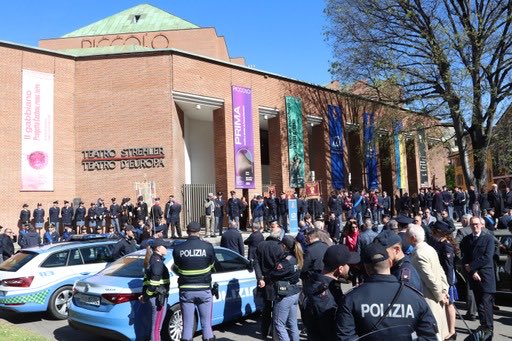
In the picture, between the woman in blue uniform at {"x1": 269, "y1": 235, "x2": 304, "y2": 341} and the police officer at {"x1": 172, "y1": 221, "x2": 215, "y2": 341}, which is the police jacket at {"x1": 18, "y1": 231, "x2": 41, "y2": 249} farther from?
the woman in blue uniform at {"x1": 269, "y1": 235, "x2": 304, "y2": 341}

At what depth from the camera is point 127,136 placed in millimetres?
23594

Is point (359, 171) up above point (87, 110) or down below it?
below

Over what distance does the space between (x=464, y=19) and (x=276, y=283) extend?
2314 cm

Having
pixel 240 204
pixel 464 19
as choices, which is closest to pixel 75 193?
pixel 240 204

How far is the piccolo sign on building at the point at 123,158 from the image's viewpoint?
76.5 ft

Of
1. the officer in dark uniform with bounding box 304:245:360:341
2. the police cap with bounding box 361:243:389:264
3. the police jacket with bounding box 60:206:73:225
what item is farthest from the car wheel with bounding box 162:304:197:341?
the police jacket with bounding box 60:206:73:225

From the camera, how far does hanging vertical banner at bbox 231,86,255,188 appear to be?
2580 cm

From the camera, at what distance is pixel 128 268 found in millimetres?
7629

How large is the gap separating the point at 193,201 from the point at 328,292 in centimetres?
2093

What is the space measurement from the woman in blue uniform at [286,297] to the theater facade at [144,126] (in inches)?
668

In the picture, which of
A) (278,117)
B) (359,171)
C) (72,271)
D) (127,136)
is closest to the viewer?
(72,271)

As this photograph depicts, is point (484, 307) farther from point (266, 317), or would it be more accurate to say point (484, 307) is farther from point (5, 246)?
point (5, 246)

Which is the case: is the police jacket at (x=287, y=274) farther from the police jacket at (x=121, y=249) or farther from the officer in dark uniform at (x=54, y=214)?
the officer in dark uniform at (x=54, y=214)

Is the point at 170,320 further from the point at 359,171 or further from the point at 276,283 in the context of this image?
the point at 359,171
